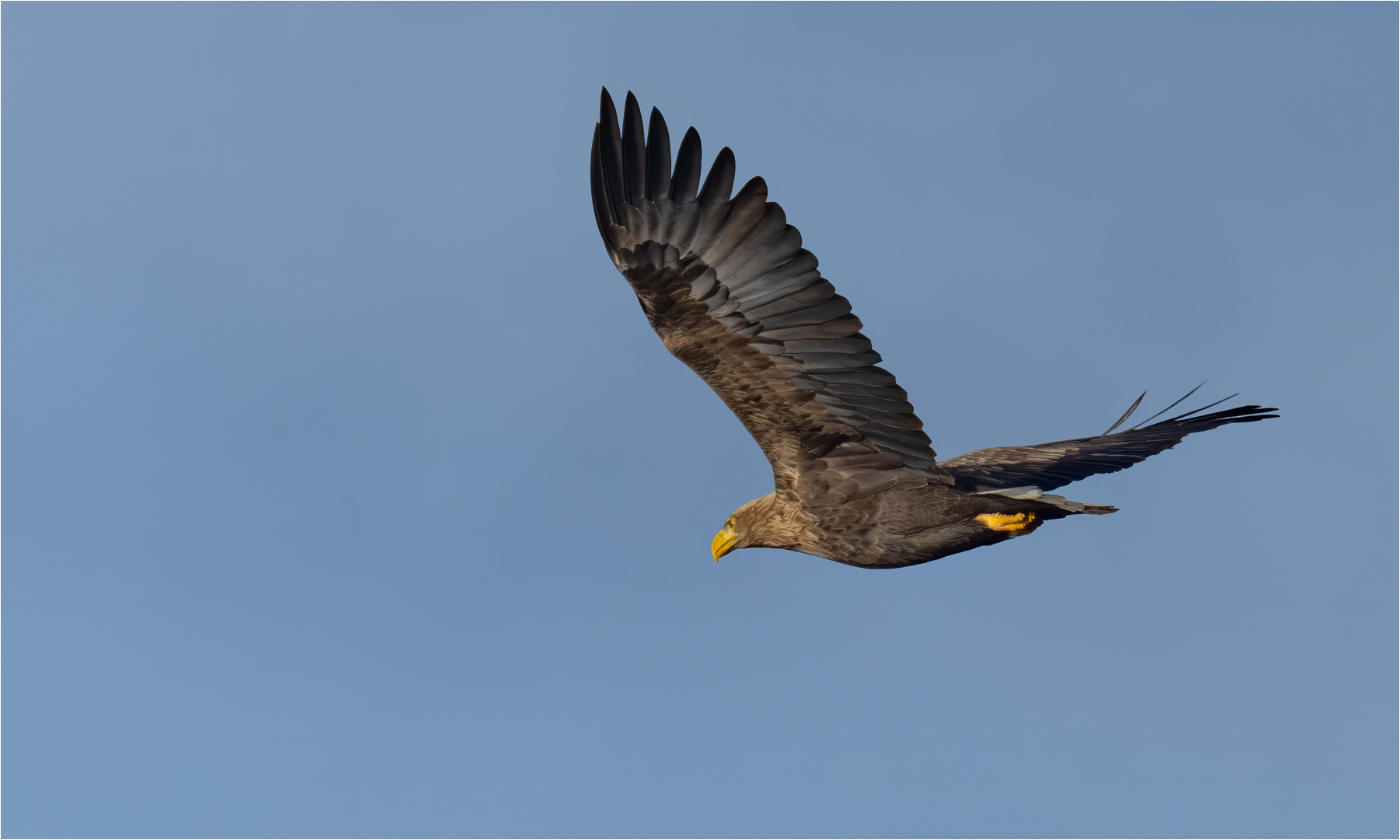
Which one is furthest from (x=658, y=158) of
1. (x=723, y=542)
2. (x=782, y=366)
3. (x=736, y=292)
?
(x=723, y=542)

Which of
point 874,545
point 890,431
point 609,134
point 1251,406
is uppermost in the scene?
point 609,134

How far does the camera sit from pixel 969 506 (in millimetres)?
8547

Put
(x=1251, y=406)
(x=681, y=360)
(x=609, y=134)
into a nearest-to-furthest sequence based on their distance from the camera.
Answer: (x=609, y=134), (x=681, y=360), (x=1251, y=406)

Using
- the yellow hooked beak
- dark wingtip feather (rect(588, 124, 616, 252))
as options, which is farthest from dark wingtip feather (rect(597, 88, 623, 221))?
the yellow hooked beak

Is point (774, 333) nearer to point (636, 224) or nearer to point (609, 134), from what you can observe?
point (636, 224)

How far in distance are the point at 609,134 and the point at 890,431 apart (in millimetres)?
2724

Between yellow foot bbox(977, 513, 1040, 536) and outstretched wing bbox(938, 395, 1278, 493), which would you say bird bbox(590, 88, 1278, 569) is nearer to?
yellow foot bbox(977, 513, 1040, 536)

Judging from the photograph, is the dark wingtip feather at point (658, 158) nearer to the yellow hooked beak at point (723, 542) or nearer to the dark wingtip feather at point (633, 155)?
the dark wingtip feather at point (633, 155)

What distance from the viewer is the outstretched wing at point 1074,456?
976 cm

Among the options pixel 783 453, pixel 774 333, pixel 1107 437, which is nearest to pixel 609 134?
pixel 774 333

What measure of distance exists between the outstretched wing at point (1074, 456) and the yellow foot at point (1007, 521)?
63 centimetres

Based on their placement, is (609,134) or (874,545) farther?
(874,545)

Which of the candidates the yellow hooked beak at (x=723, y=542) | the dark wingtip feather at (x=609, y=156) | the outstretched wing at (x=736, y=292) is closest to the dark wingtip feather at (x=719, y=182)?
the outstretched wing at (x=736, y=292)

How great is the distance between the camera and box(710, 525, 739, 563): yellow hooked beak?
30.7 ft
